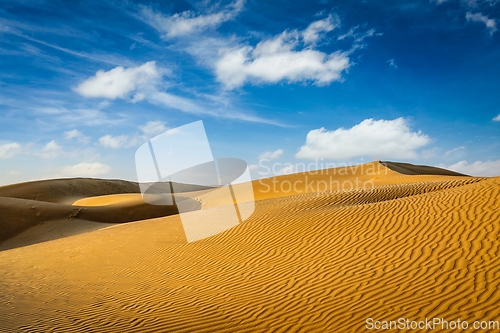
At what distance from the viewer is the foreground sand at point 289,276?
16.6ft

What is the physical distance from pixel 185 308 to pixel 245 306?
Result: 135cm

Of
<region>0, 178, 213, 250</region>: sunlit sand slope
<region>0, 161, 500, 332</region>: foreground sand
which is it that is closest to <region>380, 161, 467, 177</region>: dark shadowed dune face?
<region>0, 161, 500, 332</region>: foreground sand

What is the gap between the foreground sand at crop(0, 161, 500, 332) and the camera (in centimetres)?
507

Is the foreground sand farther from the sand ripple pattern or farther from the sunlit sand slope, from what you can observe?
the sunlit sand slope

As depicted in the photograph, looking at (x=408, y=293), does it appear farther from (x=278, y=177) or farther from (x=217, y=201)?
(x=278, y=177)

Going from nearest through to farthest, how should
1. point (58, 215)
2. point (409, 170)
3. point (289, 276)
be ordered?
point (289, 276) < point (58, 215) < point (409, 170)

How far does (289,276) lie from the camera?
7.12 m

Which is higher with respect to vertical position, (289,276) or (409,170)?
(409,170)

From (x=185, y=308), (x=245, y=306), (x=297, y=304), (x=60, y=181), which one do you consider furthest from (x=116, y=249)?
(x=60, y=181)

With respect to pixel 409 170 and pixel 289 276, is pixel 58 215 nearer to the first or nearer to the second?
pixel 289 276

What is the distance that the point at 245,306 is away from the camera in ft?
18.8

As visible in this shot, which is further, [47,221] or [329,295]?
[47,221]

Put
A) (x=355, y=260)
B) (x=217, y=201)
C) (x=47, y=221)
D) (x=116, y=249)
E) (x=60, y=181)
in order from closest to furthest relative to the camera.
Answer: (x=355, y=260)
(x=116, y=249)
(x=47, y=221)
(x=217, y=201)
(x=60, y=181)

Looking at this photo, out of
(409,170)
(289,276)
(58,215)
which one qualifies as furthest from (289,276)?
(409,170)
